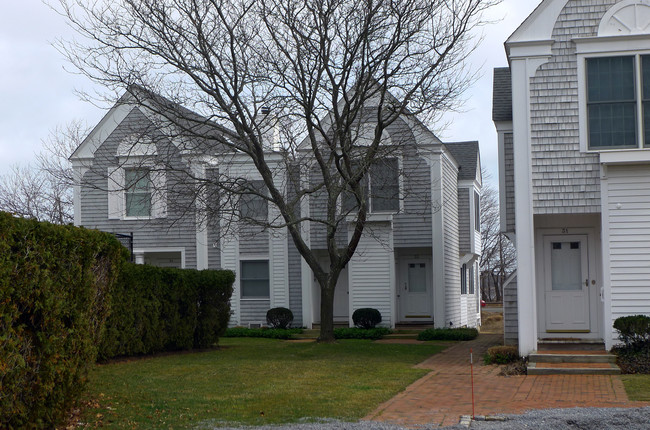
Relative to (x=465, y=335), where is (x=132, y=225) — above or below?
above

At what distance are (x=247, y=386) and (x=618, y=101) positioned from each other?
8.78 m

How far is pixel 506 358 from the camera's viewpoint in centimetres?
1514

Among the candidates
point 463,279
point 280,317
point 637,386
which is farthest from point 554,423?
point 463,279

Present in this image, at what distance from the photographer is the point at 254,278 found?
1025 inches

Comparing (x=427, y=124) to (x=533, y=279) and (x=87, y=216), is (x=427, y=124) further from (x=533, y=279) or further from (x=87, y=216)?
(x=87, y=216)

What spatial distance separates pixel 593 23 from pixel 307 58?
6.26m

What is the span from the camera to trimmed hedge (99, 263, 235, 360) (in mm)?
15609

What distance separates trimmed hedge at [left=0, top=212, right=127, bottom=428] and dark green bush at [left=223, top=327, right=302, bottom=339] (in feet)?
47.4

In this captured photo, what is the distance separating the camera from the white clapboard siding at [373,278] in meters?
24.4

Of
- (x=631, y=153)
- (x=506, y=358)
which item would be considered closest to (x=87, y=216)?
(x=506, y=358)

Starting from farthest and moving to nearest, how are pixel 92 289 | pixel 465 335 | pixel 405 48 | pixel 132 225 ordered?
pixel 132 225
pixel 465 335
pixel 405 48
pixel 92 289

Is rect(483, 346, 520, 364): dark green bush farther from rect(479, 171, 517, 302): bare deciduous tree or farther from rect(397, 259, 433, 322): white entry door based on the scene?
rect(479, 171, 517, 302): bare deciduous tree

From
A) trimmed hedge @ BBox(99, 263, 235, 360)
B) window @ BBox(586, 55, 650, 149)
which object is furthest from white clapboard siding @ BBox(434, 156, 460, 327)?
window @ BBox(586, 55, 650, 149)

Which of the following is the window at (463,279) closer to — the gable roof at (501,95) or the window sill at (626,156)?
the gable roof at (501,95)
